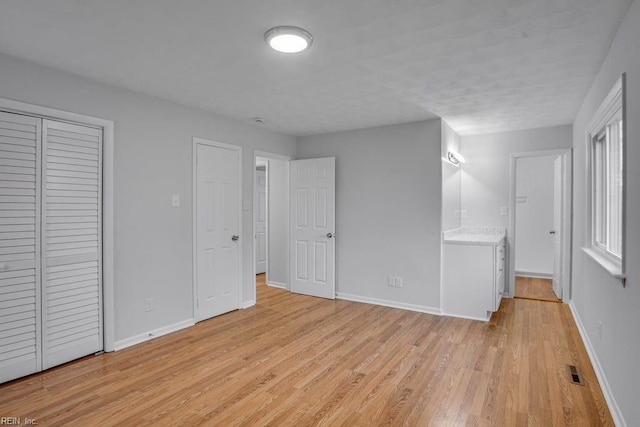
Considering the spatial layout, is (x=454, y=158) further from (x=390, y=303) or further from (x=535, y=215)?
(x=535, y=215)

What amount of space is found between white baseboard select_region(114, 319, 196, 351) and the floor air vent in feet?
11.4

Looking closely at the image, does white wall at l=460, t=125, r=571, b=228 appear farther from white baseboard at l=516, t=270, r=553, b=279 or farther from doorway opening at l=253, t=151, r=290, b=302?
doorway opening at l=253, t=151, r=290, b=302

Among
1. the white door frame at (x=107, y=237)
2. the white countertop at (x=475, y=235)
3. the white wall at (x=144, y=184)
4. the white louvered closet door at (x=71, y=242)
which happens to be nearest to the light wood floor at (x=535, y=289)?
the white countertop at (x=475, y=235)

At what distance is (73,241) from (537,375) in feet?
12.6

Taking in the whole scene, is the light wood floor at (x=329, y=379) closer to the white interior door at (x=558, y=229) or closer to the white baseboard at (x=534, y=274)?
the white interior door at (x=558, y=229)

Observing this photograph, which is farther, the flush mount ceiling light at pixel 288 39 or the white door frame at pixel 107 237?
the white door frame at pixel 107 237

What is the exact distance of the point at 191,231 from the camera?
3.82 m

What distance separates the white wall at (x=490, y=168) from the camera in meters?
4.88

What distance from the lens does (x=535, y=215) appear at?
6340mm

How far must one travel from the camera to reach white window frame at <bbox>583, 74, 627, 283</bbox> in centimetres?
241

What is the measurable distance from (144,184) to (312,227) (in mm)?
2379

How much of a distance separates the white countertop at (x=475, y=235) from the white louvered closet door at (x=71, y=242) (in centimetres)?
365

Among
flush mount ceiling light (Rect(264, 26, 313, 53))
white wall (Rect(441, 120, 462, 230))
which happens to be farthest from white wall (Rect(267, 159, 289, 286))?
flush mount ceiling light (Rect(264, 26, 313, 53))

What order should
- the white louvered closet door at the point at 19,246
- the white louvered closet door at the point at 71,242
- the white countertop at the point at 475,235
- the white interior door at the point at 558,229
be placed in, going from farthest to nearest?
the white interior door at the point at 558,229 < the white countertop at the point at 475,235 < the white louvered closet door at the point at 71,242 < the white louvered closet door at the point at 19,246
